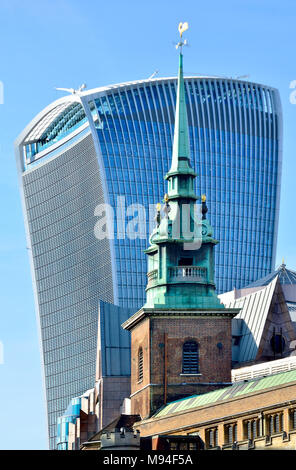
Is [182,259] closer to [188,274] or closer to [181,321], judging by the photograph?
[188,274]

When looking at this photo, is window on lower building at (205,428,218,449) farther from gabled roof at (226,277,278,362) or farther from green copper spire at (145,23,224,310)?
gabled roof at (226,277,278,362)

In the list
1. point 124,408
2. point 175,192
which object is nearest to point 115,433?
point 175,192

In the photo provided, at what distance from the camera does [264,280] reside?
196250 millimetres

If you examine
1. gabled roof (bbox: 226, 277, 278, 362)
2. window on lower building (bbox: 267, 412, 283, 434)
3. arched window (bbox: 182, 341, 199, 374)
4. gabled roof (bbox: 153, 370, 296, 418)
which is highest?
gabled roof (bbox: 226, 277, 278, 362)

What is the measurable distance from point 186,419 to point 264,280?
2948 inches

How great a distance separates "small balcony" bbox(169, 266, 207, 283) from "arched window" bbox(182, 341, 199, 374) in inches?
237

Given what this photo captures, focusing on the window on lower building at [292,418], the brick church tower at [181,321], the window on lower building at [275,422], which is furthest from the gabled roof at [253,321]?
the window on lower building at [292,418]

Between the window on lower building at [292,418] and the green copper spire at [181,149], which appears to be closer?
the window on lower building at [292,418]

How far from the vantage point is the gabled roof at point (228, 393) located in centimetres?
11419

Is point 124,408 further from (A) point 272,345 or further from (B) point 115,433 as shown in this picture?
(B) point 115,433

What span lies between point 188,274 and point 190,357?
7.84m

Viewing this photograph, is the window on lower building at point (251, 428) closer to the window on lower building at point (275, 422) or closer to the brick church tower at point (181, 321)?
the window on lower building at point (275, 422)

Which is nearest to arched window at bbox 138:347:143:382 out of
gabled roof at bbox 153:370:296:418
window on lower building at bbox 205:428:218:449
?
gabled roof at bbox 153:370:296:418

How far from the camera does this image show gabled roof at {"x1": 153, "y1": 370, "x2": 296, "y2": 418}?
375 feet
